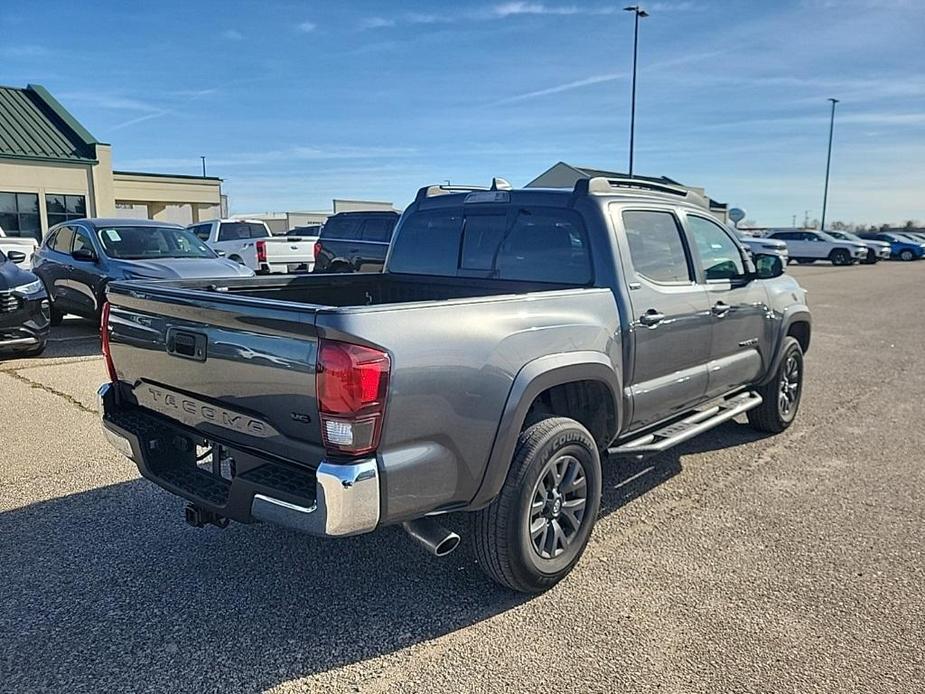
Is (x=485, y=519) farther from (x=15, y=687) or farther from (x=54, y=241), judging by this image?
(x=54, y=241)

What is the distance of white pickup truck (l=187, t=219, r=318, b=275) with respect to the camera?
16.2 metres

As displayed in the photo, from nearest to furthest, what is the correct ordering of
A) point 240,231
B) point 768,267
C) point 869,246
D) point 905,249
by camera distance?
point 768,267
point 240,231
point 869,246
point 905,249

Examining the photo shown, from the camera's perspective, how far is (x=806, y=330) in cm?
654

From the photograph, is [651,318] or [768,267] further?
[768,267]

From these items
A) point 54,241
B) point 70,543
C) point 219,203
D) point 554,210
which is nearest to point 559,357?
point 554,210

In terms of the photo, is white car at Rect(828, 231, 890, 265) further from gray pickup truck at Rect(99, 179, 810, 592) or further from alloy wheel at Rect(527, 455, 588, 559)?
alloy wheel at Rect(527, 455, 588, 559)

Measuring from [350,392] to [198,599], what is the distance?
1525 mm

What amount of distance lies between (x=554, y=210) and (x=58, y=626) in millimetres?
3245

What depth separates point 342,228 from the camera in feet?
52.2

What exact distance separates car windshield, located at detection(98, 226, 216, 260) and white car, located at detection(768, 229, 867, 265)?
3366 centimetres

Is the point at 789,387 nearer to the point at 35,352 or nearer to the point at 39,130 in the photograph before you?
the point at 35,352

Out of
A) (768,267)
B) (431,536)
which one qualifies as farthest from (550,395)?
(768,267)

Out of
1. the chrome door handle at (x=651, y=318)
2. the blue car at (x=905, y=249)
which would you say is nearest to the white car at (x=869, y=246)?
the blue car at (x=905, y=249)

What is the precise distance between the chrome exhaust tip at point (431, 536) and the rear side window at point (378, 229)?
41.0 ft
